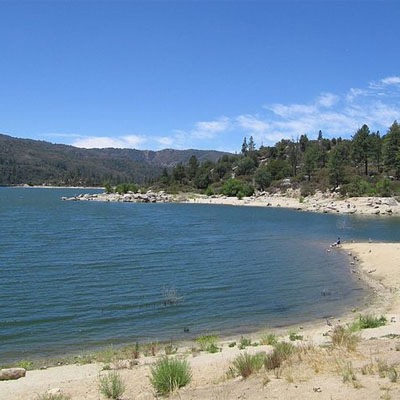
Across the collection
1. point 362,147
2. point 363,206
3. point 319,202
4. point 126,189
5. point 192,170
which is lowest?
point 363,206

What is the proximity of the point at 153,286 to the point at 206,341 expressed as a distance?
11042 millimetres

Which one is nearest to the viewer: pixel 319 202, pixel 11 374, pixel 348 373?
pixel 348 373

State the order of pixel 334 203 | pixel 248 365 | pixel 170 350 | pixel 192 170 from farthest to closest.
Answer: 1. pixel 192 170
2. pixel 334 203
3. pixel 170 350
4. pixel 248 365

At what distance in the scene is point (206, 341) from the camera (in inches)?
734

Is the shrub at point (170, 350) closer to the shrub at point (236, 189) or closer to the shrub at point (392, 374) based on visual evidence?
the shrub at point (392, 374)

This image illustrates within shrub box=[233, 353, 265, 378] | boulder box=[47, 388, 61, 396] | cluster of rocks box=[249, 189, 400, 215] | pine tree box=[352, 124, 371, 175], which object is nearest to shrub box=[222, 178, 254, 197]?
cluster of rocks box=[249, 189, 400, 215]

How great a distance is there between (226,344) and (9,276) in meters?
19.9

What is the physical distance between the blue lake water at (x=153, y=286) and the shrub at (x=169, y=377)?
27.6ft

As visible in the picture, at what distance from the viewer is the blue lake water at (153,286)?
→ 68.8ft

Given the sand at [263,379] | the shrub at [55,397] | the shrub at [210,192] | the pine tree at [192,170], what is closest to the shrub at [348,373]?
the sand at [263,379]

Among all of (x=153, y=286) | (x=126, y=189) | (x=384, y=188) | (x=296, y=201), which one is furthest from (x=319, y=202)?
(x=153, y=286)

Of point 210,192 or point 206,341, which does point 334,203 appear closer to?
point 210,192

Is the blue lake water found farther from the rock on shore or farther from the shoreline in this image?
the rock on shore

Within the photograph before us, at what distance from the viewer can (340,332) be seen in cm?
1458
